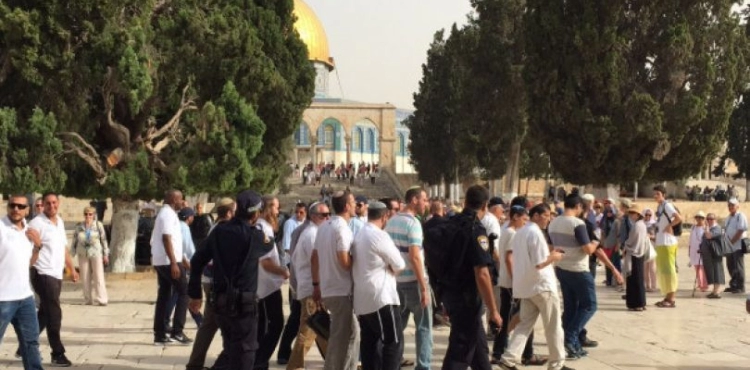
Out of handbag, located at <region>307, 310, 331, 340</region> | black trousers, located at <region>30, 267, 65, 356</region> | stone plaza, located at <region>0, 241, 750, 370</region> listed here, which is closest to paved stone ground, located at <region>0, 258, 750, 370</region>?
stone plaza, located at <region>0, 241, 750, 370</region>

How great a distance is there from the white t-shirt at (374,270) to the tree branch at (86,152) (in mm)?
10445

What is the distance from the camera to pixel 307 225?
27.2ft

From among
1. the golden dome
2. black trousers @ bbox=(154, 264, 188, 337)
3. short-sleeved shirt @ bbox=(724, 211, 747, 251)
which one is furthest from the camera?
the golden dome

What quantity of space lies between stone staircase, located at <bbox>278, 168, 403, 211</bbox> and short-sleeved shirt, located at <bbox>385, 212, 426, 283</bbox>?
37.9 metres

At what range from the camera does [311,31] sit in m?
62.8

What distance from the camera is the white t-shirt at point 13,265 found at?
6805mm

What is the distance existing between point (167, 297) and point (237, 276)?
313cm

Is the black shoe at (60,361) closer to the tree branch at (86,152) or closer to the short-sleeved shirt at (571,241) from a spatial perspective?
the short-sleeved shirt at (571,241)

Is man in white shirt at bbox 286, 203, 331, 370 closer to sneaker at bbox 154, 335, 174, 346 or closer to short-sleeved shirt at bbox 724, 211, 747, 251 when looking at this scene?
sneaker at bbox 154, 335, 174, 346

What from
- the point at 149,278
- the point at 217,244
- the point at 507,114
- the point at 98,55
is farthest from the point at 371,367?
the point at 507,114

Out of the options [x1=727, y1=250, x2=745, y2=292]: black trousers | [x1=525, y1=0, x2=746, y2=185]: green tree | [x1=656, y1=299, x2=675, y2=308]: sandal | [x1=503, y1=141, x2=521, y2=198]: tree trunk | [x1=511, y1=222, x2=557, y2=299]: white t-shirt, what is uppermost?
[x1=525, y1=0, x2=746, y2=185]: green tree

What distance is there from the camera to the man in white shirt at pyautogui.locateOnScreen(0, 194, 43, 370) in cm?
681

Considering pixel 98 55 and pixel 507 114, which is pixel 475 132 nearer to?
pixel 507 114

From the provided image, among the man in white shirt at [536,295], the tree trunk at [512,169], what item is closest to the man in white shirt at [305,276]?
the man in white shirt at [536,295]
